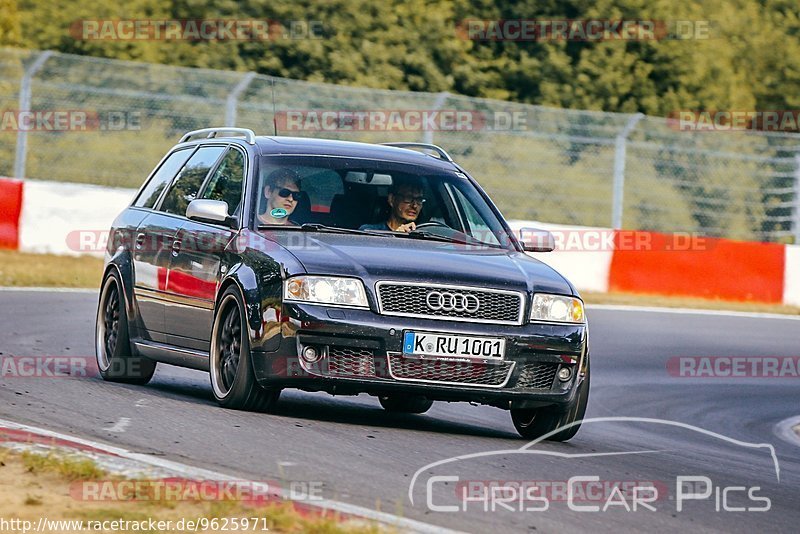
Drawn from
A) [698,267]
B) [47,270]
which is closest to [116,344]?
[47,270]

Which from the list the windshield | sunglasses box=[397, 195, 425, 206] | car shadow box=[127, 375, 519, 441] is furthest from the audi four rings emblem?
sunglasses box=[397, 195, 425, 206]

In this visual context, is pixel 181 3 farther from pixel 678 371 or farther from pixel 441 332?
pixel 441 332

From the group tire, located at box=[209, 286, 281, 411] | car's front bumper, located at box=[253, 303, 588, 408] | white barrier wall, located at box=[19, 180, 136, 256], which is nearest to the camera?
car's front bumper, located at box=[253, 303, 588, 408]

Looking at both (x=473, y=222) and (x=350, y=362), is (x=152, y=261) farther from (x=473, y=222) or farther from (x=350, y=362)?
(x=350, y=362)

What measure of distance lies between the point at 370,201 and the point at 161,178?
82.9 inches

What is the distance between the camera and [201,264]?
976 cm

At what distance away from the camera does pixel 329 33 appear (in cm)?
3666

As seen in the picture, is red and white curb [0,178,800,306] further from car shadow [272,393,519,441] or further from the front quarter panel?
the front quarter panel

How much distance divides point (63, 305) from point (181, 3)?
2316 centimetres

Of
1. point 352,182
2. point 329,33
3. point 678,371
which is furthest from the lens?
point 329,33

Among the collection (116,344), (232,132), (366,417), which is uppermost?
(232,132)

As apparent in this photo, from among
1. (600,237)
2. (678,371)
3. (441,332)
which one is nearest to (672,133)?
(600,237)

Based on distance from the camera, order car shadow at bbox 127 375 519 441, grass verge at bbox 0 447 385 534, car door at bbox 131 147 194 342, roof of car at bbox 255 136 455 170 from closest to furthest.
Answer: grass verge at bbox 0 447 385 534 < car shadow at bbox 127 375 519 441 < roof of car at bbox 255 136 455 170 < car door at bbox 131 147 194 342

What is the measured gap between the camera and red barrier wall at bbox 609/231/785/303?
23.0 m
